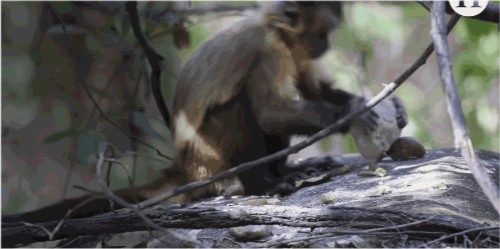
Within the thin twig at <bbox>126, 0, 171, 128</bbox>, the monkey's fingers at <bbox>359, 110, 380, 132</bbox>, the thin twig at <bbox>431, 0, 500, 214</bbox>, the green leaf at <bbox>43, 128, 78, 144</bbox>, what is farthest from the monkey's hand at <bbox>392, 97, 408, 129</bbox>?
the green leaf at <bbox>43, 128, 78, 144</bbox>

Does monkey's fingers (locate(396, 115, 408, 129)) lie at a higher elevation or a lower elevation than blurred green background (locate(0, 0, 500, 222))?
lower

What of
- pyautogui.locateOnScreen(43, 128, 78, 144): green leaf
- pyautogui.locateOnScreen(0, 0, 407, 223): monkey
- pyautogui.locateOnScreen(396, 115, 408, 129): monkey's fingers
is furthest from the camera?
pyautogui.locateOnScreen(396, 115, 408, 129): monkey's fingers

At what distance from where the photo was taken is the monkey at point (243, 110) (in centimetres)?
232

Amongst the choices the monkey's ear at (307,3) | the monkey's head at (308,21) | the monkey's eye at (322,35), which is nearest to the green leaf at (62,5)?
the monkey's head at (308,21)

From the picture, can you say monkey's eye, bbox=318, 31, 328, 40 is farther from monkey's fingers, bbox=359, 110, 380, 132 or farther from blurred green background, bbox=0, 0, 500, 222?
monkey's fingers, bbox=359, 110, 380, 132

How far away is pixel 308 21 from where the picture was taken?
102 inches

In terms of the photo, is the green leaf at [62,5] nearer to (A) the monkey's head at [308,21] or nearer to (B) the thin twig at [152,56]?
(B) the thin twig at [152,56]

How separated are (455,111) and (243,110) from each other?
1.54 metres

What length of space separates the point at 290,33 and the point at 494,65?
227 centimetres

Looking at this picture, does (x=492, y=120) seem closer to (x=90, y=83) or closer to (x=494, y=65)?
(x=494, y=65)

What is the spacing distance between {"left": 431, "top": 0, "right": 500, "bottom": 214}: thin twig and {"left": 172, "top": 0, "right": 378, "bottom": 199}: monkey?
1317 mm

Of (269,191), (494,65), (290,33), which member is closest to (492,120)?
(494,65)

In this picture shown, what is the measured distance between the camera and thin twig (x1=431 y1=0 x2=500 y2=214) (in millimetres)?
845

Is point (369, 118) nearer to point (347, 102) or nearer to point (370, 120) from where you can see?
point (370, 120)
